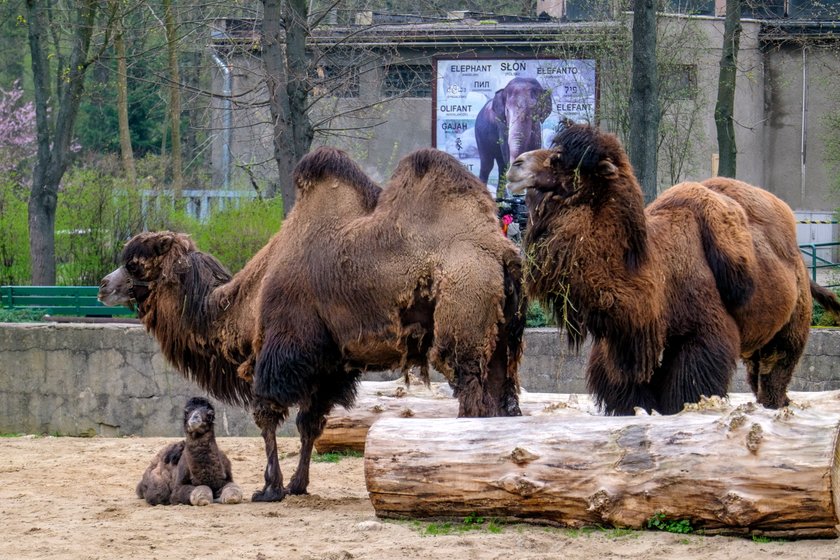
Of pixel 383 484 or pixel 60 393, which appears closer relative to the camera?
pixel 383 484

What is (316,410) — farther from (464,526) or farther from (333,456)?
(464,526)

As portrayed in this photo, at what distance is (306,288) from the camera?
26.0 feet

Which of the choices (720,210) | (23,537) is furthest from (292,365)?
(720,210)

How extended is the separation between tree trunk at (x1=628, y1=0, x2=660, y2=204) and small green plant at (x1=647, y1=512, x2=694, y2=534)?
692cm

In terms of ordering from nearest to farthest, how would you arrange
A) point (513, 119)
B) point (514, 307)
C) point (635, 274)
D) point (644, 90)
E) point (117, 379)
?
point (635, 274) → point (514, 307) → point (644, 90) → point (117, 379) → point (513, 119)

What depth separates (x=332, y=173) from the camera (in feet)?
27.3

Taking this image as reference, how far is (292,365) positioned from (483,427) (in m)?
1.84

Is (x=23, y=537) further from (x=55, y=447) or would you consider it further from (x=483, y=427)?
(x=55, y=447)

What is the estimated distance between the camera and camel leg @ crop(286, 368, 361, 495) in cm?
837

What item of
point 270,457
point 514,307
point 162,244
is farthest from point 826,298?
point 162,244

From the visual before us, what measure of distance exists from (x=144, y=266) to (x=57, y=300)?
677 centimetres

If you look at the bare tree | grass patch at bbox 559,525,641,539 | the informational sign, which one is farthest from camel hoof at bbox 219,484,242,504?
the informational sign

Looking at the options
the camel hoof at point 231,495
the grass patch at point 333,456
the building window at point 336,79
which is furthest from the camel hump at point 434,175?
the building window at point 336,79

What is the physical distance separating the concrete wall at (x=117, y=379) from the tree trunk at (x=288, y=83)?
8.44 feet
